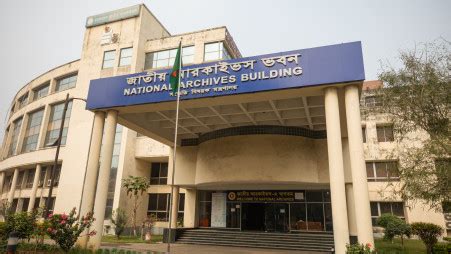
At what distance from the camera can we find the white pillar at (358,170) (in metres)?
12.6

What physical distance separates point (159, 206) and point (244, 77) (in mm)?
28396

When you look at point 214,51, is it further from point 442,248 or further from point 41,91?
point 41,91

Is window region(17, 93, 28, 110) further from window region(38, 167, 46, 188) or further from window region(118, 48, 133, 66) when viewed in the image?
window region(118, 48, 133, 66)

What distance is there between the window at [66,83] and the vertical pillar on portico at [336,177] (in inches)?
1595

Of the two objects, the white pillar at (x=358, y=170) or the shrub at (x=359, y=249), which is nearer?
the shrub at (x=359, y=249)

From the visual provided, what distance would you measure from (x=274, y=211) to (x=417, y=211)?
14639mm

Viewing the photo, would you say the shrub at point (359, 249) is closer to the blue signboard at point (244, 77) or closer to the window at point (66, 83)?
the blue signboard at point (244, 77)

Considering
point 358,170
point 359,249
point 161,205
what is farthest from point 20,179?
point 359,249

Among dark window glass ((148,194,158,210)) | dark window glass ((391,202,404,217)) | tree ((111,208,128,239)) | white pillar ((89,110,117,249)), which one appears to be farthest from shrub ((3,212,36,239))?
dark window glass ((391,202,404,217))

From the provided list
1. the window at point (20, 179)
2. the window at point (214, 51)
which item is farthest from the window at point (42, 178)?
the window at point (214, 51)

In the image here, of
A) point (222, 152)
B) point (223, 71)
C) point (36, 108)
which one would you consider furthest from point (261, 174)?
point (36, 108)

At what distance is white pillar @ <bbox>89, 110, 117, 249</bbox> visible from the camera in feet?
54.2

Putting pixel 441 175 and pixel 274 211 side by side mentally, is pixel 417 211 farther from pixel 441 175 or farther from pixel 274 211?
pixel 441 175

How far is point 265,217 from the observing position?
27.6 meters
